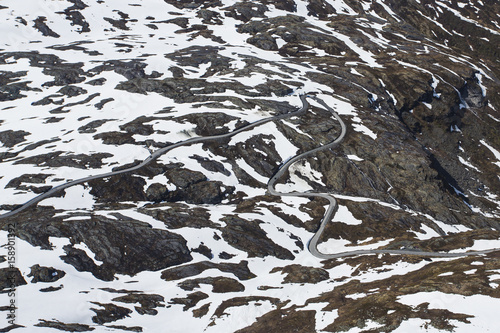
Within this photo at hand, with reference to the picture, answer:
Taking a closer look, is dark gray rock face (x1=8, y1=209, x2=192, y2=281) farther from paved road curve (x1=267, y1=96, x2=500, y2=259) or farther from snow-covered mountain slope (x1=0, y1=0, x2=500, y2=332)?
paved road curve (x1=267, y1=96, x2=500, y2=259)

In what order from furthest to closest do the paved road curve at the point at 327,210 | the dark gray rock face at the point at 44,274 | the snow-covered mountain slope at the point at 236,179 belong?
the paved road curve at the point at 327,210
the dark gray rock face at the point at 44,274
the snow-covered mountain slope at the point at 236,179

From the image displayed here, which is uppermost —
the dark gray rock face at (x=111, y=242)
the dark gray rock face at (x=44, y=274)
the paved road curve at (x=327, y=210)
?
the dark gray rock face at (x=44, y=274)

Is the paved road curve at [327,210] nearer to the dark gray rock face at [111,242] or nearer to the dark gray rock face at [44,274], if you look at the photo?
the dark gray rock face at [111,242]

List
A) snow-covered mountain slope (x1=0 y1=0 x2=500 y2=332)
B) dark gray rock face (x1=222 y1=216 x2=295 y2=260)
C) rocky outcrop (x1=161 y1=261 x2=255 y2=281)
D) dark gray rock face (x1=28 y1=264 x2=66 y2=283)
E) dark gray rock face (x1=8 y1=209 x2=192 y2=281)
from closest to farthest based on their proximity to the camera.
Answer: snow-covered mountain slope (x1=0 y1=0 x2=500 y2=332), dark gray rock face (x1=28 y1=264 x2=66 y2=283), dark gray rock face (x1=8 y1=209 x2=192 y2=281), rocky outcrop (x1=161 y1=261 x2=255 y2=281), dark gray rock face (x1=222 y1=216 x2=295 y2=260)

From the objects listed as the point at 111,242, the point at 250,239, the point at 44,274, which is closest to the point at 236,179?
the point at 250,239

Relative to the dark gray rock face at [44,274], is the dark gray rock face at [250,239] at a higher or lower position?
lower

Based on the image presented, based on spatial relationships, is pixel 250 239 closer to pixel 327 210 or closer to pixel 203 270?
pixel 203 270

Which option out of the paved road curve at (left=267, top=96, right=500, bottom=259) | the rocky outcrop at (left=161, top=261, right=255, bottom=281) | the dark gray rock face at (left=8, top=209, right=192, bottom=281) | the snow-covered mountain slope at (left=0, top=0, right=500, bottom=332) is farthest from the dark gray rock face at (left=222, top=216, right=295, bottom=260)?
the dark gray rock face at (left=8, top=209, right=192, bottom=281)

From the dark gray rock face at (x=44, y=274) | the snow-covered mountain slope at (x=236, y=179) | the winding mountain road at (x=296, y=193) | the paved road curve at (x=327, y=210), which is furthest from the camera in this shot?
the winding mountain road at (x=296, y=193)

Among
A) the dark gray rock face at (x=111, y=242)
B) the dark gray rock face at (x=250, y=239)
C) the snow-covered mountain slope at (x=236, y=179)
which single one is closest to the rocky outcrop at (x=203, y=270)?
the snow-covered mountain slope at (x=236, y=179)
